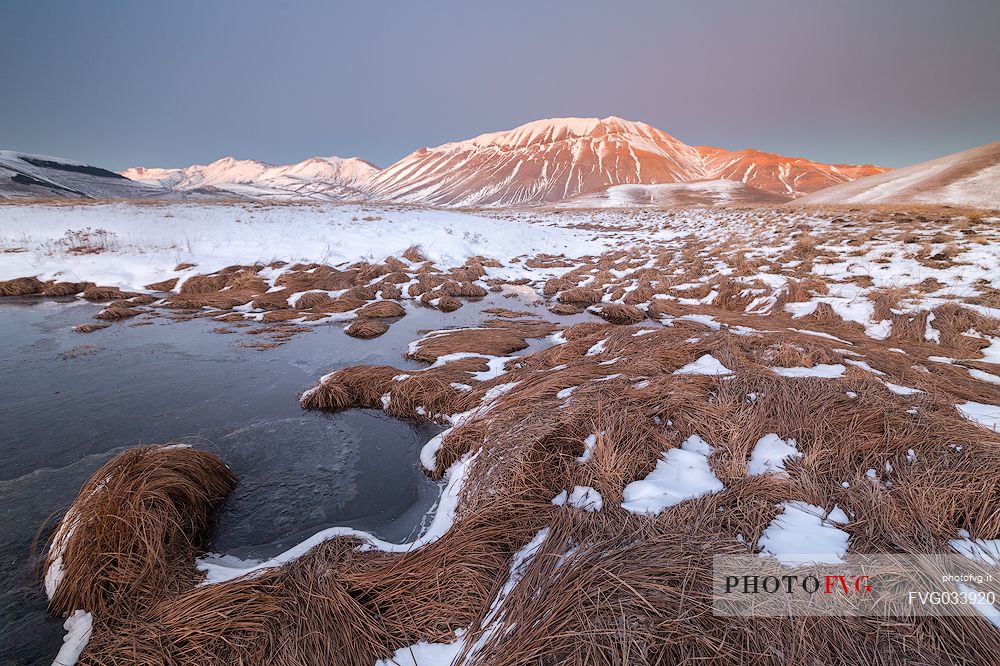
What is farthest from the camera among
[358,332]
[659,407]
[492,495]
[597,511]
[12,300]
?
[12,300]

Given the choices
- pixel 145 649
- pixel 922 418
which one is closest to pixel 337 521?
pixel 145 649

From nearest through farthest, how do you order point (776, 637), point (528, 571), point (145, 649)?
point (776, 637) → point (145, 649) → point (528, 571)

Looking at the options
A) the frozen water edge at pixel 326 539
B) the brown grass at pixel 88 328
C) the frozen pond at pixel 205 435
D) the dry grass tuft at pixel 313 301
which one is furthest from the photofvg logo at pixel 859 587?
the brown grass at pixel 88 328

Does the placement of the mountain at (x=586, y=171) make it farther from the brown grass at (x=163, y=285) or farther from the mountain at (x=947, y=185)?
the brown grass at (x=163, y=285)

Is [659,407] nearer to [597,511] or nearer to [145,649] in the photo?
[597,511]

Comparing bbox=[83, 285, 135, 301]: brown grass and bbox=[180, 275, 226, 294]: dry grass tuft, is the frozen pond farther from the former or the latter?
bbox=[180, 275, 226, 294]: dry grass tuft

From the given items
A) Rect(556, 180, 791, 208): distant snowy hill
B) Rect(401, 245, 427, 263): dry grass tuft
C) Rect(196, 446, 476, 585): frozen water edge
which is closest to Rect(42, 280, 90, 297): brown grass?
Rect(401, 245, 427, 263): dry grass tuft
